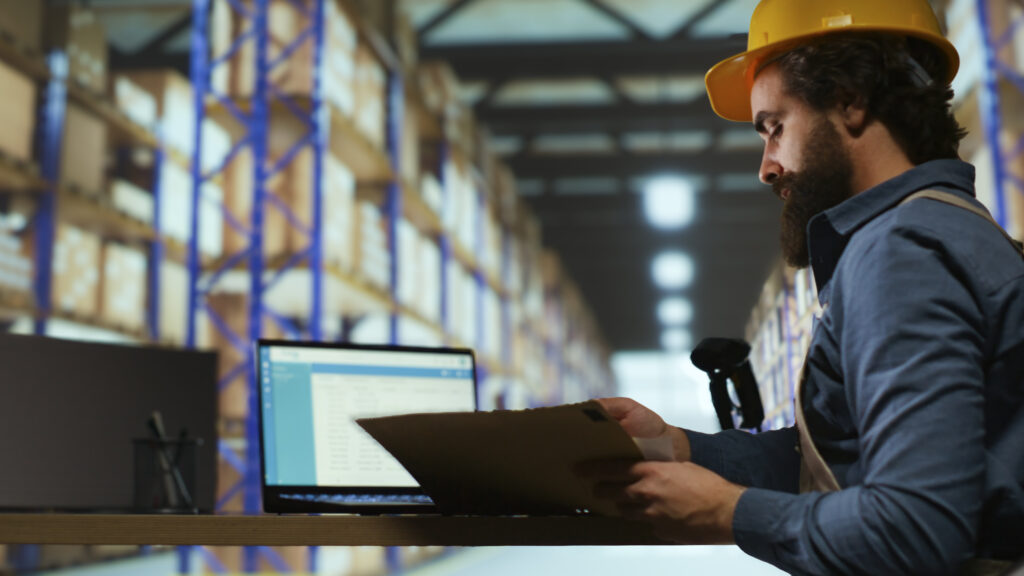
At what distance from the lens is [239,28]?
5.91m

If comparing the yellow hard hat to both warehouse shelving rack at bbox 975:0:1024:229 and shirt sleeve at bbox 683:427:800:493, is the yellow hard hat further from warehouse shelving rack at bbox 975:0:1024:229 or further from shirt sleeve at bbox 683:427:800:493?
warehouse shelving rack at bbox 975:0:1024:229

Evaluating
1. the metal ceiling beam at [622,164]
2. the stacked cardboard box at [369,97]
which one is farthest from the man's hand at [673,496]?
the metal ceiling beam at [622,164]

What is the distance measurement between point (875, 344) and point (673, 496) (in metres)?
0.31

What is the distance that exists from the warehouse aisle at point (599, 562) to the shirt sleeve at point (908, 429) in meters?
6.62

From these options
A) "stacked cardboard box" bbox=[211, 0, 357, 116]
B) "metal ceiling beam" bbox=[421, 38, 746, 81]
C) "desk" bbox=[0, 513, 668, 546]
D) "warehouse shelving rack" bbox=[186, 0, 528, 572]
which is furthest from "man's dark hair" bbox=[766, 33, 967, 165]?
"metal ceiling beam" bbox=[421, 38, 746, 81]

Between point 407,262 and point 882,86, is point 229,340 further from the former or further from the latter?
point 882,86

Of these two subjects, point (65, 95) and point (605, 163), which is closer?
point (65, 95)

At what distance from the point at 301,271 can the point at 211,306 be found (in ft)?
2.28

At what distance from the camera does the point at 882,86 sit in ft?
4.29

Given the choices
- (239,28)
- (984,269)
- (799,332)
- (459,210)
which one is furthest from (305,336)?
(984,269)

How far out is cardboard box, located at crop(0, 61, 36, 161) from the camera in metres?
4.99

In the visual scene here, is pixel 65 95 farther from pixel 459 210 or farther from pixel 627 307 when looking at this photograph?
pixel 627 307

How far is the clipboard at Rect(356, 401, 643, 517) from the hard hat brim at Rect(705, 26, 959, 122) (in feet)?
2.12

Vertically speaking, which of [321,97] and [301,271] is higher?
[321,97]
